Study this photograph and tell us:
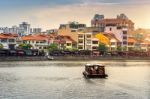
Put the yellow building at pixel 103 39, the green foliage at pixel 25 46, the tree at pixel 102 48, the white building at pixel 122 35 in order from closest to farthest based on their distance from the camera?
the green foliage at pixel 25 46
the tree at pixel 102 48
the yellow building at pixel 103 39
the white building at pixel 122 35

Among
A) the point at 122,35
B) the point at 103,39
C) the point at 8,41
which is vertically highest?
the point at 122,35

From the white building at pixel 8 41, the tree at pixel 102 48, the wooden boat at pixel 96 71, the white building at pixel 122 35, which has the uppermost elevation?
the white building at pixel 122 35

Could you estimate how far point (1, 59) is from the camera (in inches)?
4309

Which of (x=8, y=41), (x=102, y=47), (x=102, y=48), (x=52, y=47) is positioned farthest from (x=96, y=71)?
(x=8, y=41)

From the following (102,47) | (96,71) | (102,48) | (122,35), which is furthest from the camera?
(122,35)

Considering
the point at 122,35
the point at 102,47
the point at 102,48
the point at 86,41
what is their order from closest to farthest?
the point at 102,48 < the point at 102,47 < the point at 86,41 < the point at 122,35

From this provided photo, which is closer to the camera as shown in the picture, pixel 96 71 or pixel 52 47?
pixel 96 71

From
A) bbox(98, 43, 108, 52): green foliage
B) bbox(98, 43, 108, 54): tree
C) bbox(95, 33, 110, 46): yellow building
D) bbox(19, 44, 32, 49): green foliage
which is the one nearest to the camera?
bbox(19, 44, 32, 49): green foliage

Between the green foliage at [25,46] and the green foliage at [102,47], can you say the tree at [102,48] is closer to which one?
the green foliage at [102,47]

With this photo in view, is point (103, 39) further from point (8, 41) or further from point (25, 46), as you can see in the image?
point (8, 41)

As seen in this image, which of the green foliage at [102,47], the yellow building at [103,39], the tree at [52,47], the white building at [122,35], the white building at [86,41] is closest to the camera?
the tree at [52,47]

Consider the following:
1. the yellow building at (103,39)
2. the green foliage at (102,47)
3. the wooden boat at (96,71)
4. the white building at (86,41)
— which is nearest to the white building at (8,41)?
the white building at (86,41)

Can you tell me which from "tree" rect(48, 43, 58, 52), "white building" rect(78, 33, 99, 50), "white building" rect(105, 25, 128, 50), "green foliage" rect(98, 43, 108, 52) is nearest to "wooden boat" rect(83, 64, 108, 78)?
"tree" rect(48, 43, 58, 52)

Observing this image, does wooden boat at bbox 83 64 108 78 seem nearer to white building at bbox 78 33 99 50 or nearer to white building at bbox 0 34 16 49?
white building at bbox 78 33 99 50
